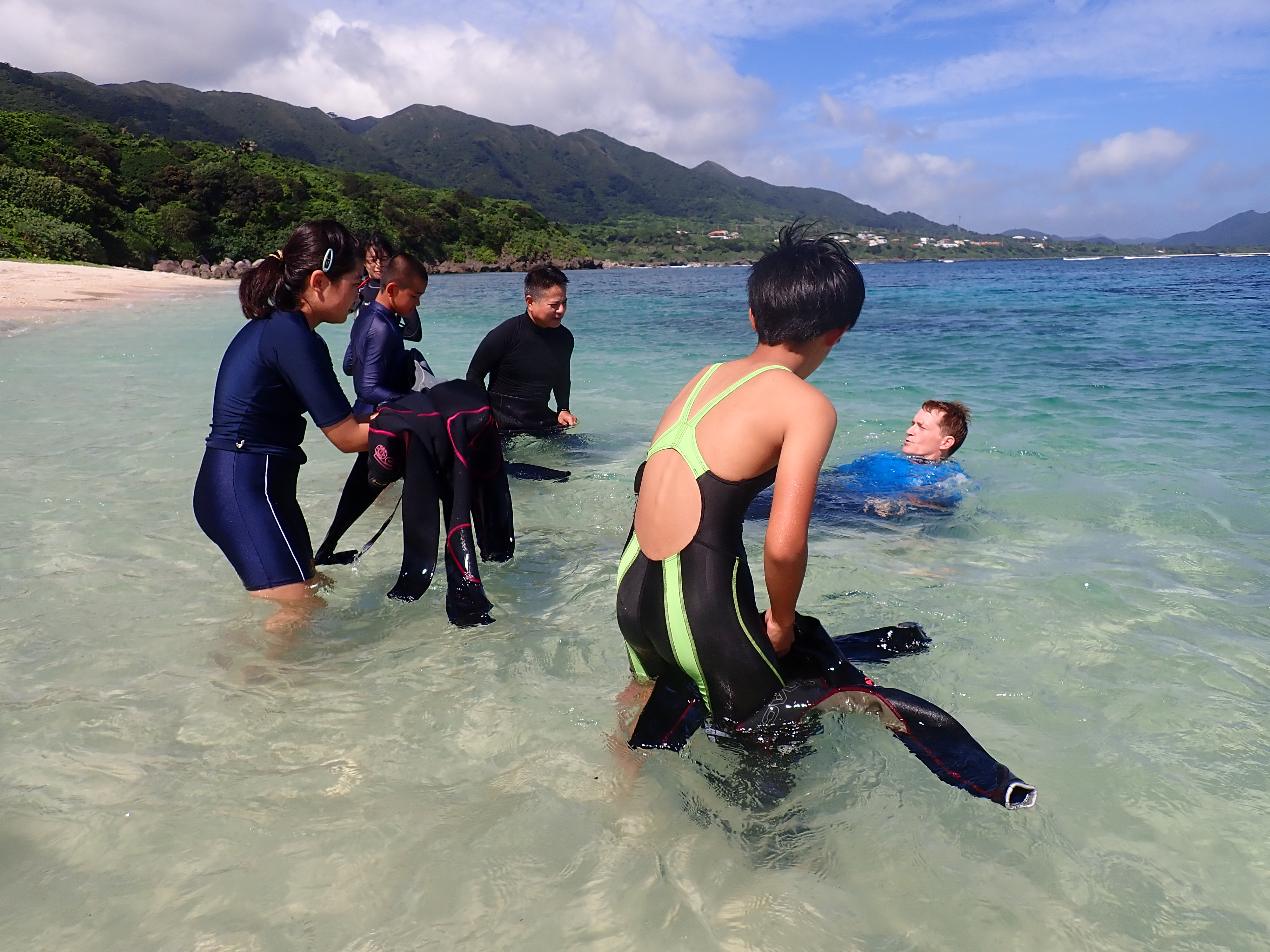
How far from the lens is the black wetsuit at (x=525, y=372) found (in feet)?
24.9

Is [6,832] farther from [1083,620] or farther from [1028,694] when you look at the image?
[1083,620]

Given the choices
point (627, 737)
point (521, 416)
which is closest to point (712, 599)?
point (627, 737)

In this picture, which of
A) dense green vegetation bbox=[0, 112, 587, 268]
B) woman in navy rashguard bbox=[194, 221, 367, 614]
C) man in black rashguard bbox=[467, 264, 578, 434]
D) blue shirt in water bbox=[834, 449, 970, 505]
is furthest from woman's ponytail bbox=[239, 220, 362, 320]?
dense green vegetation bbox=[0, 112, 587, 268]

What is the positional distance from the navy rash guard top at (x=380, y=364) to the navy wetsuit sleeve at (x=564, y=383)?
269cm

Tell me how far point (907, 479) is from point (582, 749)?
4.18m

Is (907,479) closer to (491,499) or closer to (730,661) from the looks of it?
(491,499)

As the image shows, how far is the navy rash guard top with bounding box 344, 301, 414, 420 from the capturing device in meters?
5.11

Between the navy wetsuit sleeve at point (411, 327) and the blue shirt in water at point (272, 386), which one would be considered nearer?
the blue shirt in water at point (272, 386)

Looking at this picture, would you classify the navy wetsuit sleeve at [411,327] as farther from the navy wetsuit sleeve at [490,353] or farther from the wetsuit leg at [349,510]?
the wetsuit leg at [349,510]

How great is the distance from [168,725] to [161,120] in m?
216

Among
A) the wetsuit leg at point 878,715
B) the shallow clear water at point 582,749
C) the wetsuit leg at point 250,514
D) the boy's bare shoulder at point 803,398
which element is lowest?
the shallow clear water at point 582,749

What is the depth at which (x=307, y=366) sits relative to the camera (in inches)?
135

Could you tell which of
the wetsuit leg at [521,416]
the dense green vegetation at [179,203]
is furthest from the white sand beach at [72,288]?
the wetsuit leg at [521,416]

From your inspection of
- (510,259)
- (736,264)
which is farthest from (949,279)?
(736,264)
